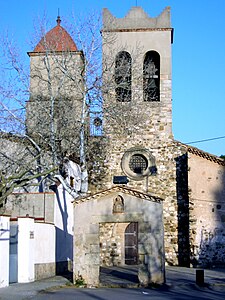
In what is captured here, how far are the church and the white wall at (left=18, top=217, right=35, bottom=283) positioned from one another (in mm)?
3411

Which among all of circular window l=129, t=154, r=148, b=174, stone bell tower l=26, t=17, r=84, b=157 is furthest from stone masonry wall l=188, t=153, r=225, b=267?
stone bell tower l=26, t=17, r=84, b=157

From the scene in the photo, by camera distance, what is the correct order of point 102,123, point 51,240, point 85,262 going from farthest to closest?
point 102,123 → point 51,240 → point 85,262

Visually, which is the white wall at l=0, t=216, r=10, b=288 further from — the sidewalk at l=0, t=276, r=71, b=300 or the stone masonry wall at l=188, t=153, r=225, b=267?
the stone masonry wall at l=188, t=153, r=225, b=267

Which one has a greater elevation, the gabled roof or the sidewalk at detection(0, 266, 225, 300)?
the gabled roof

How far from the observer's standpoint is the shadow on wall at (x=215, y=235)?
25.0 meters

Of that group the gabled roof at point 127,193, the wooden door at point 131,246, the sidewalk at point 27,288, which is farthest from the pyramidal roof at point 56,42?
the wooden door at point 131,246

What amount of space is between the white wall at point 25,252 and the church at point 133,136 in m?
3.41

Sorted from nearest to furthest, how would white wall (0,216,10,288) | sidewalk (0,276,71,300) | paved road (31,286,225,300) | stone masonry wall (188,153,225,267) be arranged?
paved road (31,286,225,300) → sidewalk (0,276,71,300) → white wall (0,216,10,288) → stone masonry wall (188,153,225,267)

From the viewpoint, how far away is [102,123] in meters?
22.8

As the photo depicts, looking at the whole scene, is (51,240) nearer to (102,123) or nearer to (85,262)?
(85,262)

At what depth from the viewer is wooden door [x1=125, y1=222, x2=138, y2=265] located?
2780cm

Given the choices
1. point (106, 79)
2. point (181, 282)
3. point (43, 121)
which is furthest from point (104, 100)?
point (181, 282)

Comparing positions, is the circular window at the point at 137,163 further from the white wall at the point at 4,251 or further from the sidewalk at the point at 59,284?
the white wall at the point at 4,251

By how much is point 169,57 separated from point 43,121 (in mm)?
9826
